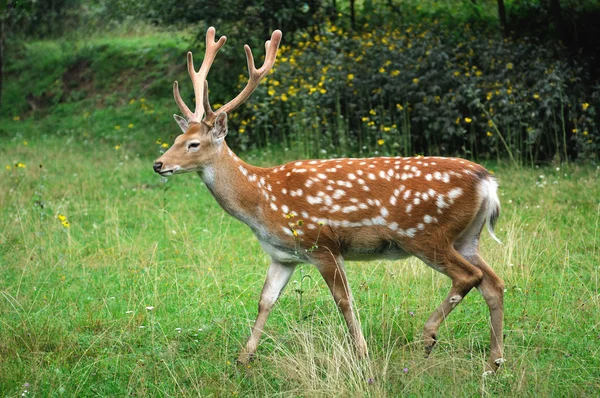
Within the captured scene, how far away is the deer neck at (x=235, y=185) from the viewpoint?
5.46m

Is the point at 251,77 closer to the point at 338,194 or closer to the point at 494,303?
the point at 338,194

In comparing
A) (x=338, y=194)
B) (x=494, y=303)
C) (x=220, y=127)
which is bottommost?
(x=494, y=303)

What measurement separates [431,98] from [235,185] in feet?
21.8

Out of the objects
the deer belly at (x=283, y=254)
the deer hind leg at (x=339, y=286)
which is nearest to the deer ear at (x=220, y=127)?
the deer belly at (x=283, y=254)

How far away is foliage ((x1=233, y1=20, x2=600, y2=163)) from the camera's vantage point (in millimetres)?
11039

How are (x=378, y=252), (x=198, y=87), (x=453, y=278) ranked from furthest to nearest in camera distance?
(x=198, y=87) < (x=378, y=252) < (x=453, y=278)

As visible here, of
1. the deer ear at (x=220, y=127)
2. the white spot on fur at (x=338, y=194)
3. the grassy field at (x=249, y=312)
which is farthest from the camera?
the deer ear at (x=220, y=127)

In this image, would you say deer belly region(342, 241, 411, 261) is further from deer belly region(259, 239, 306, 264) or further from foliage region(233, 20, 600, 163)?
foliage region(233, 20, 600, 163)

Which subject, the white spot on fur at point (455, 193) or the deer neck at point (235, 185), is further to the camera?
the deer neck at point (235, 185)


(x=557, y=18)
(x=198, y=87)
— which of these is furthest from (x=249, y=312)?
(x=557, y=18)

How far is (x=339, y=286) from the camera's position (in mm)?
5266

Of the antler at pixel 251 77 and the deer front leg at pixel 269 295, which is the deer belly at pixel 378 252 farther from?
the antler at pixel 251 77

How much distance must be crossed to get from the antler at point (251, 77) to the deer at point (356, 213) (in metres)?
0.05

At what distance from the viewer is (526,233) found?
25.4 feet
